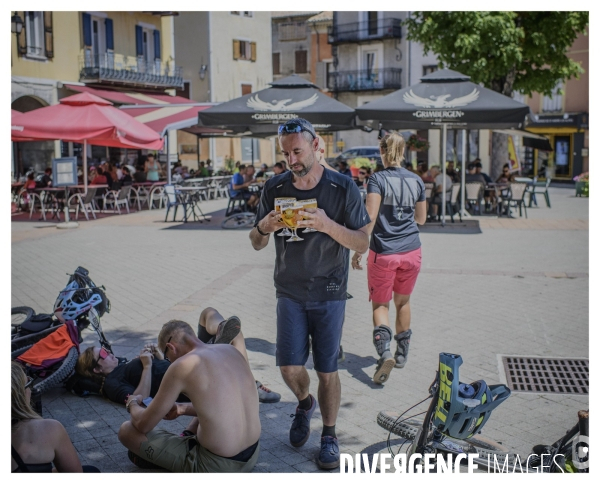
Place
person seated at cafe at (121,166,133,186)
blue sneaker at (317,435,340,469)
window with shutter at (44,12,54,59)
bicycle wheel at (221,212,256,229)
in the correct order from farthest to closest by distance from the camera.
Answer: window with shutter at (44,12,54,59) → person seated at cafe at (121,166,133,186) → bicycle wheel at (221,212,256,229) → blue sneaker at (317,435,340,469)

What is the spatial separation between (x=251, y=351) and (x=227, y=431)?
8.75 feet

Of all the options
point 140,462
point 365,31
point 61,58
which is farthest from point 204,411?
point 365,31

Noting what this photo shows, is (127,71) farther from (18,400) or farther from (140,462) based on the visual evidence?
(18,400)

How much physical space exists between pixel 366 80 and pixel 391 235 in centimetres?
4191

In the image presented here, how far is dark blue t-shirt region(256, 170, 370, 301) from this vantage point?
4.10 metres

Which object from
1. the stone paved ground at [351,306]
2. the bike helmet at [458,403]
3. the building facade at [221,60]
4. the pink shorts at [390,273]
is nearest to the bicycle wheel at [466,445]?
the bike helmet at [458,403]

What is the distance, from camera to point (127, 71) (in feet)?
96.3

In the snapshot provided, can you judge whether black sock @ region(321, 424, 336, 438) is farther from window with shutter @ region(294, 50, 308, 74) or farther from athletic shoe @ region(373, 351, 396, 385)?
window with shutter @ region(294, 50, 308, 74)

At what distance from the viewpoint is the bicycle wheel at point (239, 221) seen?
15.1m

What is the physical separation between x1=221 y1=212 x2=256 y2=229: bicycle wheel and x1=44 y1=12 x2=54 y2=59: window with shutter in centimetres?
1412

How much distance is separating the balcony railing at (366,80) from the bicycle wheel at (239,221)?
3160 centimetres

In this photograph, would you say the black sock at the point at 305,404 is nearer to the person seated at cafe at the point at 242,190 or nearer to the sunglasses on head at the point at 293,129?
the sunglasses on head at the point at 293,129

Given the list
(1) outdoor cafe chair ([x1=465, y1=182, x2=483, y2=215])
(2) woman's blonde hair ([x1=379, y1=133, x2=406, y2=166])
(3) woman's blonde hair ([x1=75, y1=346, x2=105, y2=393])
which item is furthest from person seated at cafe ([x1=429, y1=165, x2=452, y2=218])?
(3) woman's blonde hair ([x1=75, y1=346, x2=105, y2=393])
